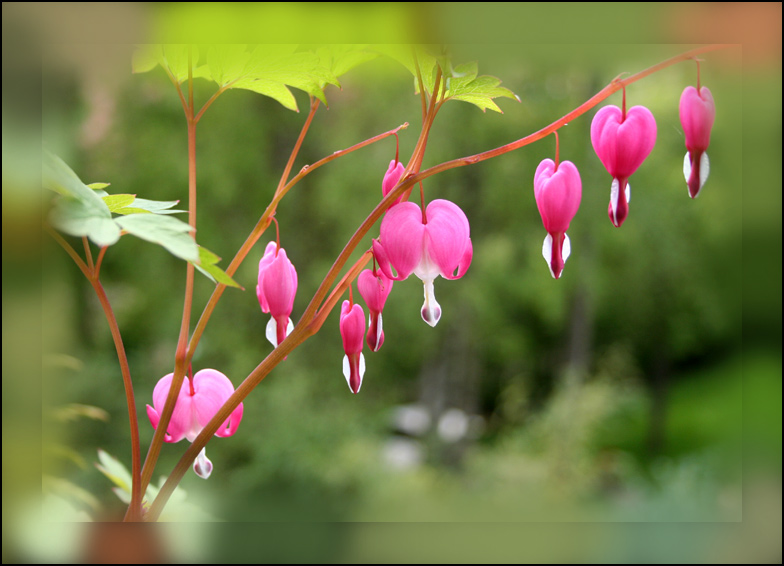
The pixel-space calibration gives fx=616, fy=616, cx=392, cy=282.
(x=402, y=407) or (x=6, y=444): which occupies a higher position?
(x=402, y=407)

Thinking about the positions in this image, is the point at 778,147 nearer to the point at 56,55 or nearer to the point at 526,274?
the point at 56,55

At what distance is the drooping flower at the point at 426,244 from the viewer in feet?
1.18

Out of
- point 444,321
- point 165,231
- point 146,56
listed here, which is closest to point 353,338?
point 165,231

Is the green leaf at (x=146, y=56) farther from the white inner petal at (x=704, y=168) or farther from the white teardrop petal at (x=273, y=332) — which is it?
the white inner petal at (x=704, y=168)

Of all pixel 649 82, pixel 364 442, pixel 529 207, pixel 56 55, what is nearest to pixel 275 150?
pixel 529 207

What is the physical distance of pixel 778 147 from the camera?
50cm

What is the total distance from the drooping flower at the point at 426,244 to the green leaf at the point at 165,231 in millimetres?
108

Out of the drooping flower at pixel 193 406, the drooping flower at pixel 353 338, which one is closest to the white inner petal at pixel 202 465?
the drooping flower at pixel 193 406

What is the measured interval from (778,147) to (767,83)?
0.05m

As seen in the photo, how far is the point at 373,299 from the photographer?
0.38 m

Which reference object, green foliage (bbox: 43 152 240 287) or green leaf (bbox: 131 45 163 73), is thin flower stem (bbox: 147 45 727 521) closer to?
green foliage (bbox: 43 152 240 287)

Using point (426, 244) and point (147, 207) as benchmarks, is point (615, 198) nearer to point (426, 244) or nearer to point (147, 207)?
point (426, 244)

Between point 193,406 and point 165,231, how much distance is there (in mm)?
150

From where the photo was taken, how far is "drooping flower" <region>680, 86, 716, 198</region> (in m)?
0.33
